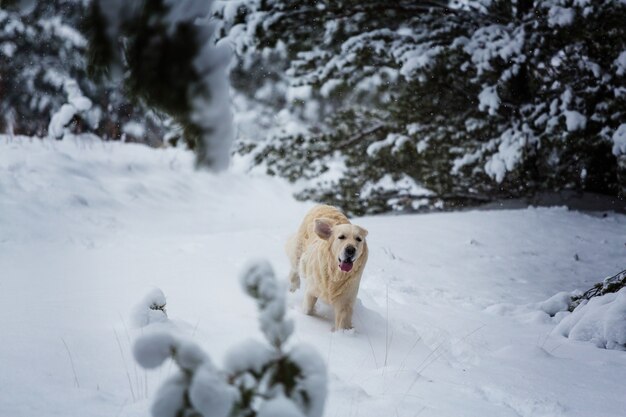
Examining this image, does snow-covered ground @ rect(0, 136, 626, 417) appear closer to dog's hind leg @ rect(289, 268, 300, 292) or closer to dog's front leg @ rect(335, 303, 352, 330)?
dog's front leg @ rect(335, 303, 352, 330)

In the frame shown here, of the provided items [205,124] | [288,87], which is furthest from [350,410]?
[288,87]

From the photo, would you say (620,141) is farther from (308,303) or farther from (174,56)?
(174,56)

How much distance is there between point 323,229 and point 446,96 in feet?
16.9

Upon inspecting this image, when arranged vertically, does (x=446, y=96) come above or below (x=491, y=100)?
above

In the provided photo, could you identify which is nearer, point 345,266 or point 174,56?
point 174,56

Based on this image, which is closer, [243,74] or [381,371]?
[243,74]

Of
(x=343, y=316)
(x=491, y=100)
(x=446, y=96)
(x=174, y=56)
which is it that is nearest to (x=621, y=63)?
(x=491, y=100)

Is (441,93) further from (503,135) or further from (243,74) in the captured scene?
(243,74)

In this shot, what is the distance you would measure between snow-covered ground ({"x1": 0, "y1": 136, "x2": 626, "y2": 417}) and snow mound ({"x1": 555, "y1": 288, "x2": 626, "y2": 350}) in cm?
10

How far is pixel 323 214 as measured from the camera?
390 centimetres

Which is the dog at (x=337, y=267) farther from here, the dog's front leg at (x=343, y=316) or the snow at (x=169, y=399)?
the snow at (x=169, y=399)

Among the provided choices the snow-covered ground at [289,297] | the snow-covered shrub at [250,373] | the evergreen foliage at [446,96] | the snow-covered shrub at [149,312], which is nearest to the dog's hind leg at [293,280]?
the snow-covered ground at [289,297]

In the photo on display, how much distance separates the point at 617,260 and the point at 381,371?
5206mm

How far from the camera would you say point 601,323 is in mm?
3098
